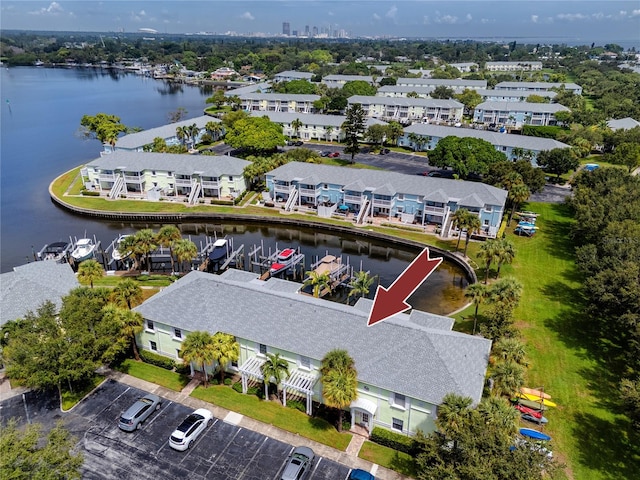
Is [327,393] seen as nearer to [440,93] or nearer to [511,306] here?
[511,306]

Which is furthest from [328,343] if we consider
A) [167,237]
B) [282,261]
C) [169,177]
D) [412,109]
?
[412,109]

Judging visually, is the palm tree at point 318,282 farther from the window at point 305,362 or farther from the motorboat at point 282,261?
the window at point 305,362

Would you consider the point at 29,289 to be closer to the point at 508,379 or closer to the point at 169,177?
the point at 508,379

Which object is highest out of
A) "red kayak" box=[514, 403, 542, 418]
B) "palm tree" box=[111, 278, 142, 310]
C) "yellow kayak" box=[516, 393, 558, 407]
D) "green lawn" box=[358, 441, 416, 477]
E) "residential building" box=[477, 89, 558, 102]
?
"residential building" box=[477, 89, 558, 102]

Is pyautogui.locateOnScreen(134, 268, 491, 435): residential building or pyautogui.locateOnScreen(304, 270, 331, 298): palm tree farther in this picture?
pyautogui.locateOnScreen(304, 270, 331, 298): palm tree

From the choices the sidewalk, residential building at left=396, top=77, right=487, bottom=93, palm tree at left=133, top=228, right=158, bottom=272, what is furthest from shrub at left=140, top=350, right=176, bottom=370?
residential building at left=396, top=77, right=487, bottom=93

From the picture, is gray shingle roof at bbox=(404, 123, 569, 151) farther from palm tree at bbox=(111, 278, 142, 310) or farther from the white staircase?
palm tree at bbox=(111, 278, 142, 310)
